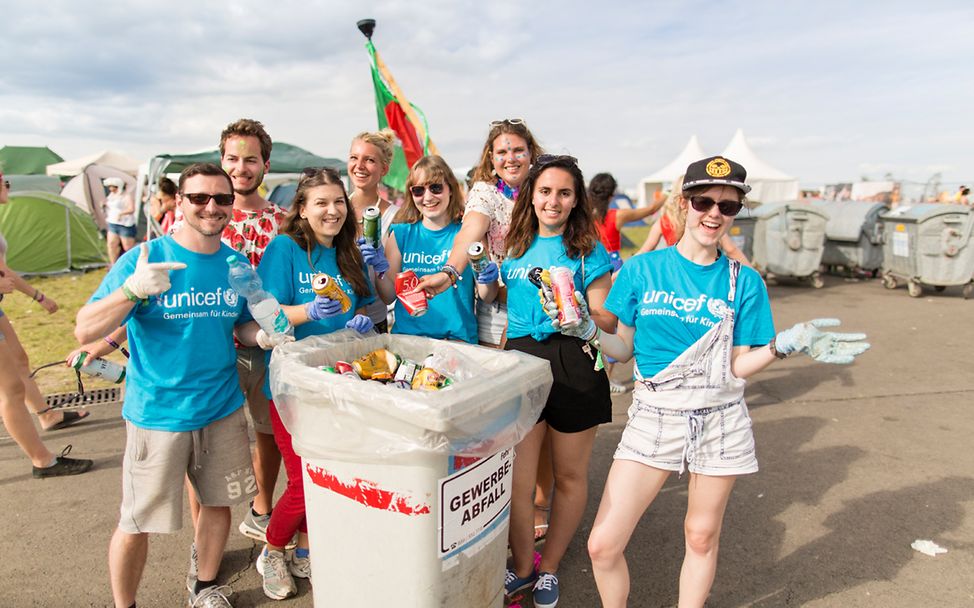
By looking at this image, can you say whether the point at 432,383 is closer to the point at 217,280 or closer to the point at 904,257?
the point at 217,280

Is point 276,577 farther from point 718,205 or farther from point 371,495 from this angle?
point 718,205

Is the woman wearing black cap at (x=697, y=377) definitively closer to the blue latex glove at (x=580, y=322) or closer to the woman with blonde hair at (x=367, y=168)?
the blue latex glove at (x=580, y=322)

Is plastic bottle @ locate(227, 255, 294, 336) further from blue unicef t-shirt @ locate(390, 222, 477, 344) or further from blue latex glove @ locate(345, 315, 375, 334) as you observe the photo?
blue unicef t-shirt @ locate(390, 222, 477, 344)

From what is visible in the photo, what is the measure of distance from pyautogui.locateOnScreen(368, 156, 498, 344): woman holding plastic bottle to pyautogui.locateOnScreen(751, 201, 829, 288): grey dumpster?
32.1 ft

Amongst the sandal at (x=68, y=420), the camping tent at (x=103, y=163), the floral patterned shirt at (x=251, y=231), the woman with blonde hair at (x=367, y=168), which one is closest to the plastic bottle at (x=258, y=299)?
the floral patterned shirt at (x=251, y=231)

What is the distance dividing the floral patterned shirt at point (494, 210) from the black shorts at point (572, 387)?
0.60m

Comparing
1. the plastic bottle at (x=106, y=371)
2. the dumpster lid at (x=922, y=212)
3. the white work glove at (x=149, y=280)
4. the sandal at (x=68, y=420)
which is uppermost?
the dumpster lid at (x=922, y=212)

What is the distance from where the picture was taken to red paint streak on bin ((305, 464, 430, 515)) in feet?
5.74

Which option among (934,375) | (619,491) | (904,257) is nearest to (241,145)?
(619,491)

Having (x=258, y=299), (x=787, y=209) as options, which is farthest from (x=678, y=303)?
(x=787, y=209)

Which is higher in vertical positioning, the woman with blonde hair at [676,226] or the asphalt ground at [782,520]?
the woman with blonde hair at [676,226]

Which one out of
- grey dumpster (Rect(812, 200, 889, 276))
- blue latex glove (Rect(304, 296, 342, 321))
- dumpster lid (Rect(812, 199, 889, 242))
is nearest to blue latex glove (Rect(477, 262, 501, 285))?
blue latex glove (Rect(304, 296, 342, 321))

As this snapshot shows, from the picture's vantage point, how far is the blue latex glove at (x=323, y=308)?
2.33m

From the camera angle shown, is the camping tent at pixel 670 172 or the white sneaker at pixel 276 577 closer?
the white sneaker at pixel 276 577
